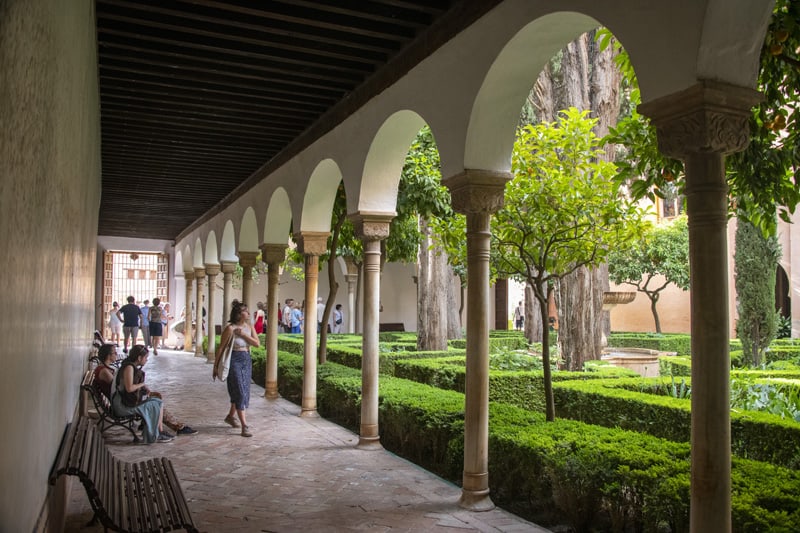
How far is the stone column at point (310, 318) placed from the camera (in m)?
9.99

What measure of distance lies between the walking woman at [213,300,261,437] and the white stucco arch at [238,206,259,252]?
5936 millimetres

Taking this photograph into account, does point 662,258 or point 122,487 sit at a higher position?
point 662,258

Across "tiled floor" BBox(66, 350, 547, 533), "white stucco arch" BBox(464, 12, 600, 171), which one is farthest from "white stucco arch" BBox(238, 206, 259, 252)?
"white stucco arch" BBox(464, 12, 600, 171)

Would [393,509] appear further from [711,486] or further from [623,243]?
[623,243]

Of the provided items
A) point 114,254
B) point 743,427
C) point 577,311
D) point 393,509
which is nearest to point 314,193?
point 577,311

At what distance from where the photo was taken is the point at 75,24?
3797 millimetres

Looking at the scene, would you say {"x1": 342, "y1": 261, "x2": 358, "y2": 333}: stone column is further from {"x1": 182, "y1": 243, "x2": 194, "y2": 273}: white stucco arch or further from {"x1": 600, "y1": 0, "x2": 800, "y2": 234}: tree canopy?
{"x1": 600, "y1": 0, "x2": 800, "y2": 234}: tree canopy

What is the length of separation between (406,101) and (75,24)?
3442 mm

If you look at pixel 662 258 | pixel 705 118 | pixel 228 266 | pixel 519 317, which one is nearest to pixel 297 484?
pixel 705 118

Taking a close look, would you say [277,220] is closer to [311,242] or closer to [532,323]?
[311,242]

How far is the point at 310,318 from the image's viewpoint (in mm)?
10109

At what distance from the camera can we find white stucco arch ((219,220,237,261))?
16172mm

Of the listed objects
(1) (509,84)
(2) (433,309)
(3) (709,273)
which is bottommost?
(2) (433,309)

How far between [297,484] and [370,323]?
90.3 inches
